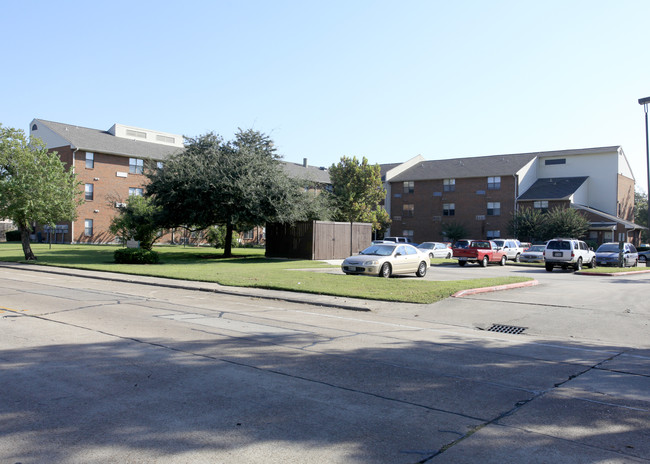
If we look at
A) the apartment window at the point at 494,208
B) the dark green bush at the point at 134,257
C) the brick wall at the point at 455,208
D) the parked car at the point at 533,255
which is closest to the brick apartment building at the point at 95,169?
the brick wall at the point at 455,208

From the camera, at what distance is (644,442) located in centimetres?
439

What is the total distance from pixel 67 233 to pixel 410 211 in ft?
128

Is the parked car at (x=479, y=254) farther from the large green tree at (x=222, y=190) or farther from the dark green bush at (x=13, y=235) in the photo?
the dark green bush at (x=13, y=235)

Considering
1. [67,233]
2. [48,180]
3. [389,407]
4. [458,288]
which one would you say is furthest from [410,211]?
[389,407]

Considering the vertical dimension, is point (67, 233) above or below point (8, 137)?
below

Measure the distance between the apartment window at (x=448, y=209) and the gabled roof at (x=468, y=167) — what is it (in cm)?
333

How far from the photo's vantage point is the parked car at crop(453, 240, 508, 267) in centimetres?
3259

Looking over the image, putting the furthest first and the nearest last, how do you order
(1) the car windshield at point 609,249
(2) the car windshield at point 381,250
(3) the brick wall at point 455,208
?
1. (3) the brick wall at point 455,208
2. (1) the car windshield at point 609,249
3. (2) the car windshield at point 381,250

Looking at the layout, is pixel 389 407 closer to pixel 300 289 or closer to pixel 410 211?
pixel 300 289

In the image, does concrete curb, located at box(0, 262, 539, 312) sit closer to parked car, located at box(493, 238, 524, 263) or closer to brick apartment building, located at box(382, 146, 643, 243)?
parked car, located at box(493, 238, 524, 263)

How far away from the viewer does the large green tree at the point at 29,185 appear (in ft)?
86.2

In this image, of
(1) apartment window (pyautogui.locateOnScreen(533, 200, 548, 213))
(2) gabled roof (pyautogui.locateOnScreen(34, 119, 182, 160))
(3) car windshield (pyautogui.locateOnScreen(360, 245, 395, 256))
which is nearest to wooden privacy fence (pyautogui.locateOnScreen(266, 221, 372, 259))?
(3) car windshield (pyautogui.locateOnScreen(360, 245, 395, 256))

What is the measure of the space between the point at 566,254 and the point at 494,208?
1186 inches

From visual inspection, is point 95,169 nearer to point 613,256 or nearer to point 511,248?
point 511,248
